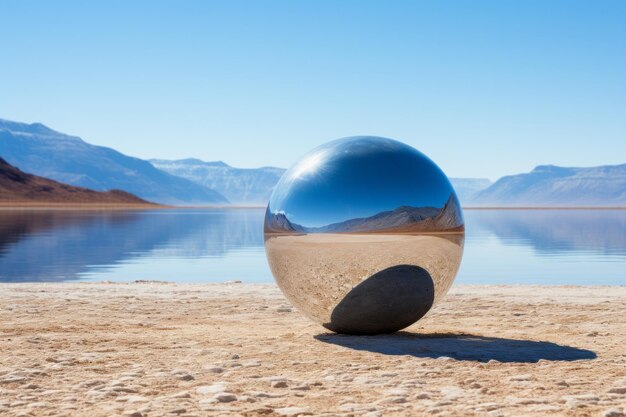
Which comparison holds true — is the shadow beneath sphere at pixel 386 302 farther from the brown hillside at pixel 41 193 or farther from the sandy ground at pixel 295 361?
the brown hillside at pixel 41 193

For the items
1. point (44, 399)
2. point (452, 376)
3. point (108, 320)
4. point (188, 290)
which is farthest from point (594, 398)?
point (188, 290)

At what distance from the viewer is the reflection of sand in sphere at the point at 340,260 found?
9445 mm

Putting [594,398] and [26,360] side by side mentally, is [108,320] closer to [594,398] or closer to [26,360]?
[26,360]

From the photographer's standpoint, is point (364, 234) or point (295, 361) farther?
point (364, 234)

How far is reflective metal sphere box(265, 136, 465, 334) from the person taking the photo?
945 centimetres

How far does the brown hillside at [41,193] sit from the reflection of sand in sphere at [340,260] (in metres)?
154

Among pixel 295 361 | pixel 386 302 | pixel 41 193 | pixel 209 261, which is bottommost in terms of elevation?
pixel 209 261

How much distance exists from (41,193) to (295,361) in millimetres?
171376

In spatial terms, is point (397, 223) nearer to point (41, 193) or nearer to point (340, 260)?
point (340, 260)

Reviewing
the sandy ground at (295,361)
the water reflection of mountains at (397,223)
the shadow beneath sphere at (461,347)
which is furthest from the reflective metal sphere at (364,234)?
the sandy ground at (295,361)

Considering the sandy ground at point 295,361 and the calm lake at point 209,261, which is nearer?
the sandy ground at point 295,361

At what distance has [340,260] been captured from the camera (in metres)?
9.51

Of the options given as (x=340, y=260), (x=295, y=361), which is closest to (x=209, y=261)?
(x=340, y=260)

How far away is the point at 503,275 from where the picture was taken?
24281 millimetres
